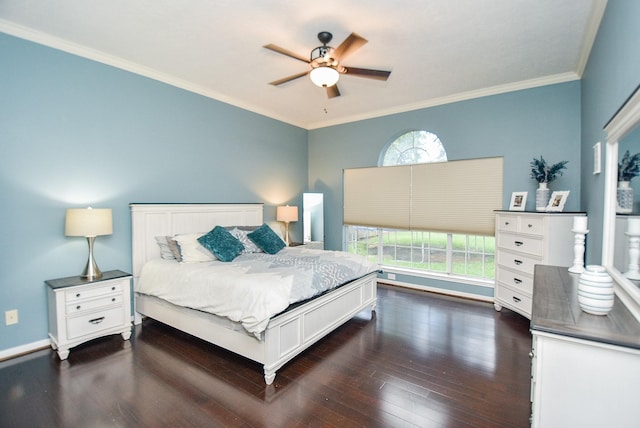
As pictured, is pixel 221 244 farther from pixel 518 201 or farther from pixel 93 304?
pixel 518 201

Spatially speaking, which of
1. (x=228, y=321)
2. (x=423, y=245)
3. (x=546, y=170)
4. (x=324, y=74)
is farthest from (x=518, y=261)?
(x=228, y=321)

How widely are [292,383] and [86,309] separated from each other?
206 cm

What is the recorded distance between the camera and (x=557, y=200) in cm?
344

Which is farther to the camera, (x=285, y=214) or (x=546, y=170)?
(x=285, y=214)

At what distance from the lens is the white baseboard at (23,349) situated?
262 cm

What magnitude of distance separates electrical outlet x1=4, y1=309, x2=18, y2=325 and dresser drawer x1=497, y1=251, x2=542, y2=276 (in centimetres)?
506

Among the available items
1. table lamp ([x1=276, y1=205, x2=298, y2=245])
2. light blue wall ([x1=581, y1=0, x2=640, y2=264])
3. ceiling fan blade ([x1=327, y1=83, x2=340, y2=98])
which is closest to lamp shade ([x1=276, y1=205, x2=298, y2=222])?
table lamp ([x1=276, y1=205, x2=298, y2=245])

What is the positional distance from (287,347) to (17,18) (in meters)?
3.61

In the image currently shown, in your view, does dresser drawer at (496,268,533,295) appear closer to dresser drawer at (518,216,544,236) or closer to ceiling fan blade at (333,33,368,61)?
dresser drawer at (518,216,544,236)

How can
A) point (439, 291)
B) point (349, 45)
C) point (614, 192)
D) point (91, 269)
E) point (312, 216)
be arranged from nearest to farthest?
point (614, 192) → point (349, 45) → point (91, 269) → point (439, 291) → point (312, 216)

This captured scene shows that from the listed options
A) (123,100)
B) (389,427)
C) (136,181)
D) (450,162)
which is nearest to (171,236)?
(136,181)

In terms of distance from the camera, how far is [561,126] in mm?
3646

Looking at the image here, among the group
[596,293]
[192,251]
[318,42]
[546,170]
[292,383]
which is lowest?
[292,383]

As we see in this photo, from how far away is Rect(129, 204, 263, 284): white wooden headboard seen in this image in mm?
3410
